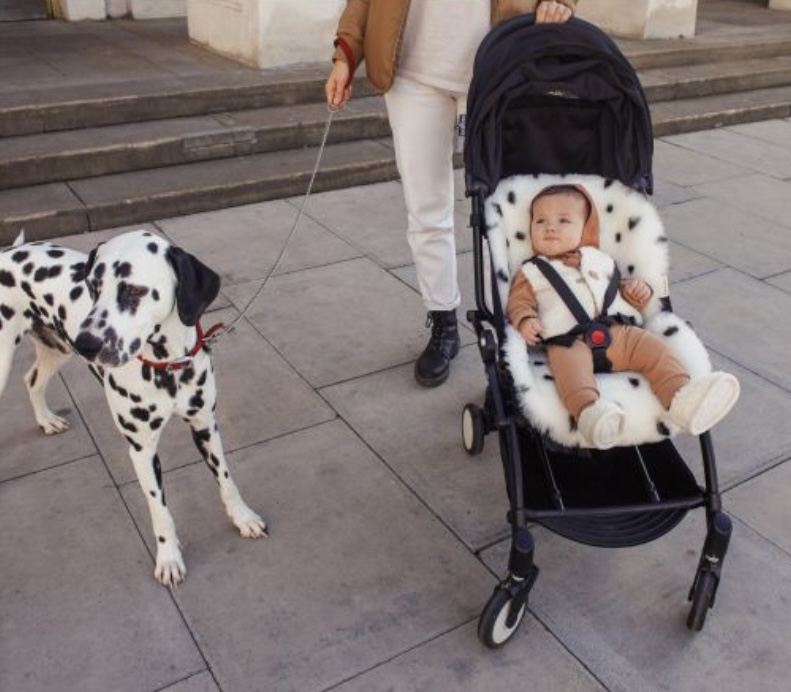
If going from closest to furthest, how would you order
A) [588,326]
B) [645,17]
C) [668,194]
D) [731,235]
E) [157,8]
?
[588,326] → [731,235] → [668,194] → [157,8] → [645,17]

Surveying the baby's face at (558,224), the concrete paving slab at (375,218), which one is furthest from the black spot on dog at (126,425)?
the concrete paving slab at (375,218)

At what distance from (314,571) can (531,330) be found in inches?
45.2

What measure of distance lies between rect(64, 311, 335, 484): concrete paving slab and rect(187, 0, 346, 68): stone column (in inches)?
150

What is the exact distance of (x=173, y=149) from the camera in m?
5.92

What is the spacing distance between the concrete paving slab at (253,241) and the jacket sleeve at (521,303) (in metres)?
2.10

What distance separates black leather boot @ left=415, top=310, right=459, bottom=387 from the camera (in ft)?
12.6

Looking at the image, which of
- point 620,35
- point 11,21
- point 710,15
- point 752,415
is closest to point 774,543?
point 752,415

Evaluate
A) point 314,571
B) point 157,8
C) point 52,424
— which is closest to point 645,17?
point 157,8

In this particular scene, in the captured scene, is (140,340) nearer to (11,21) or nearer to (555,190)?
(555,190)

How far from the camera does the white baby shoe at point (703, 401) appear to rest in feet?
8.02

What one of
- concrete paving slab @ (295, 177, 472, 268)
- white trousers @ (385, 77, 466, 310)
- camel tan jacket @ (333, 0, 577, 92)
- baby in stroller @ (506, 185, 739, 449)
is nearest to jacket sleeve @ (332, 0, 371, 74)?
camel tan jacket @ (333, 0, 577, 92)

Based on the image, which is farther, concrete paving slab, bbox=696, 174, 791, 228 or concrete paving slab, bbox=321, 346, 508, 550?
concrete paving slab, bbox=696, 174, 791, 228

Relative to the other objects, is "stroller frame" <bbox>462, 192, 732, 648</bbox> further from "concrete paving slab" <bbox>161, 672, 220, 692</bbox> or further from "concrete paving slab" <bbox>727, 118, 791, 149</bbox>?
"concrete paving slab" <bbox>727, 118, 791, 149</bbox>

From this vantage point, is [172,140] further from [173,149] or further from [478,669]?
[478,669]
